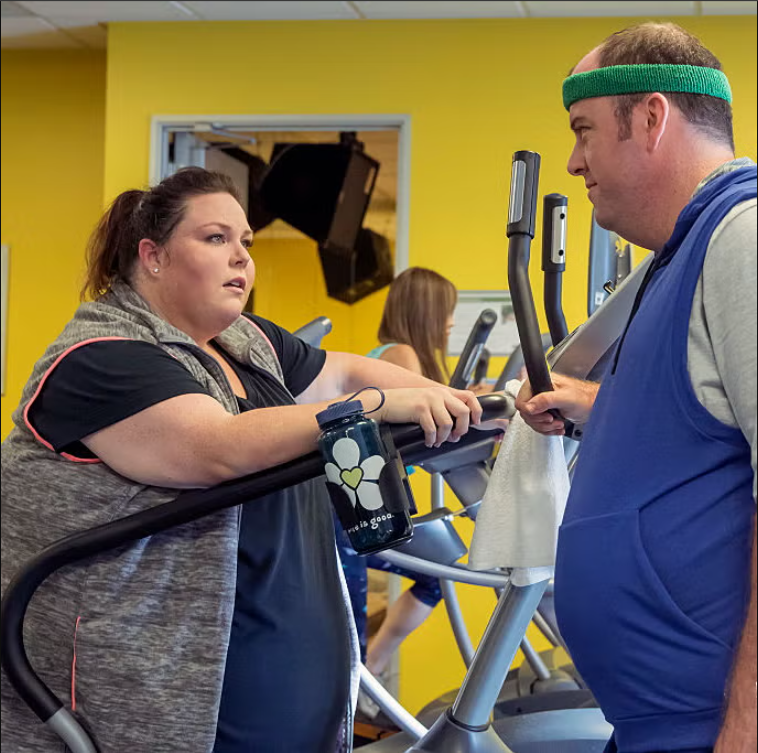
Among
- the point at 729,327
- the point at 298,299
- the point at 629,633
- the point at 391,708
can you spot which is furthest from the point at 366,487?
the point at 298,299

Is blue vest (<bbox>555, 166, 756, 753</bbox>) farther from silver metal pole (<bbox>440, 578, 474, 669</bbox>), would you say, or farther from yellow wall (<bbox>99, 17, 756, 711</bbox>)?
yellow wall (<bbox>99, 17, 756, 711</bbox>)

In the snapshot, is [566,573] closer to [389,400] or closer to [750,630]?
[750,630]

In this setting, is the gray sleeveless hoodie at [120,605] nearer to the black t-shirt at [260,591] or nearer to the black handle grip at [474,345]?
the black t-shirt at [260,591]

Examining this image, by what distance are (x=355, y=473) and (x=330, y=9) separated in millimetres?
4118

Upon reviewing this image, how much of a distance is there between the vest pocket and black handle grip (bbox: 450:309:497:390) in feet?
4.14

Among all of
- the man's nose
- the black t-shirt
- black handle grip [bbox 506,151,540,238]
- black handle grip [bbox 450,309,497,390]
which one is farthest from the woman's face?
black handle grip [bbox 450,309,497,390]

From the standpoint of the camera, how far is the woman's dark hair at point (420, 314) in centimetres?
328

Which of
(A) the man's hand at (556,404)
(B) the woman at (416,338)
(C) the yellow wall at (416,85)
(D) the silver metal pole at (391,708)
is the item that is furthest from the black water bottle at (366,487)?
(C) the yellow wall at (416,85)

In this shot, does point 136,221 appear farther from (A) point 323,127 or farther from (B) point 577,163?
(A) point 323,127

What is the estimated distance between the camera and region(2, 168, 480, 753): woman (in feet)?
4.46

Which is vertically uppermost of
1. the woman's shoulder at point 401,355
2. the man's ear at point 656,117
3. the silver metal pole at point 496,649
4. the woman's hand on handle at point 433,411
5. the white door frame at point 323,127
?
the white door frame at point 323,127

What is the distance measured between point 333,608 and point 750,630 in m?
0.71

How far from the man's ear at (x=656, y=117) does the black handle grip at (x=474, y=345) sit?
118cm

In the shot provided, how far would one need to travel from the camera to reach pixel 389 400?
1347 mm
